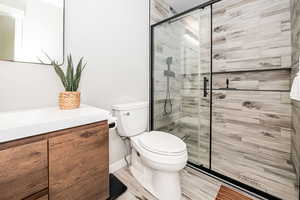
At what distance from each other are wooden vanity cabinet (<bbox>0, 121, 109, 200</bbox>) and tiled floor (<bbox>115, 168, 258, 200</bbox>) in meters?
0.41

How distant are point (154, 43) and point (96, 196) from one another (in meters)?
1.72

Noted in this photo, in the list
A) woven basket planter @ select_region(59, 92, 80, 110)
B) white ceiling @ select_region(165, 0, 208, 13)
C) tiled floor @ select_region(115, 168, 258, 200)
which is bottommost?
tiled floor @ select_region(115, 168, 258, 200)

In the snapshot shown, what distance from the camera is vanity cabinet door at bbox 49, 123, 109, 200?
648 mm

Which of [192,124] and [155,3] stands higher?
[155,3]

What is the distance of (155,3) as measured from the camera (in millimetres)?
1867

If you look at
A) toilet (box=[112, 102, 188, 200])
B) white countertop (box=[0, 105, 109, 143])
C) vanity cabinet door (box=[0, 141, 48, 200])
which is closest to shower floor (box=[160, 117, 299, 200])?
toilet (box=[112, 102, 188, 200])

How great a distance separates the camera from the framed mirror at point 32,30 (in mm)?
838

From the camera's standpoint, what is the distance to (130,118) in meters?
1.34

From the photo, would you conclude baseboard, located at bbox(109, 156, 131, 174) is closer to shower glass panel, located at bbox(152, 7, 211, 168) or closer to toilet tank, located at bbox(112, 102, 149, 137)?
toilet tank, located at bbox(112, 102, 149, 137)

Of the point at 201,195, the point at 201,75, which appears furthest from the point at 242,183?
the point at 201,75

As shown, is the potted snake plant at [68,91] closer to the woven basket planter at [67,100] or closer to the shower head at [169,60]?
the woven basket planter at [67,100]

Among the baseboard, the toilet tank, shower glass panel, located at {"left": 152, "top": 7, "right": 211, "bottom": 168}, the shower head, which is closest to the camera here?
the toilet tank

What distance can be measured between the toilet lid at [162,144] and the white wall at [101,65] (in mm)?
427

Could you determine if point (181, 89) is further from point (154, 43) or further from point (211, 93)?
point (154, 43)
